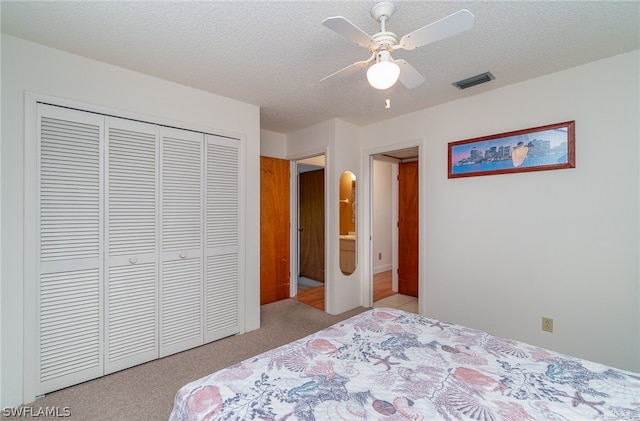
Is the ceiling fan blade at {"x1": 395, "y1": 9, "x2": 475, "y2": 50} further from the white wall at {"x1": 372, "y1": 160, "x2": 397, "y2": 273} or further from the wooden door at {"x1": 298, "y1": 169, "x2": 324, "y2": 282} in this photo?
the white wall at {"x1": 372, "y1": 160, "x2": 397, "y2": 273}

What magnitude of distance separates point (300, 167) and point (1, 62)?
413cm

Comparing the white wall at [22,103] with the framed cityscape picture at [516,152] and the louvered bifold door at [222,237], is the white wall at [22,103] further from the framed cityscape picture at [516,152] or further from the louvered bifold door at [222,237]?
the framed cityscape picture at [516,152]

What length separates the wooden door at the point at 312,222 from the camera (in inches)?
198

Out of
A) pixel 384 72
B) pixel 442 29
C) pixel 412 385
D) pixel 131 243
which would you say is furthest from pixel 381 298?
pixel 442 29

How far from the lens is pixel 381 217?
5.81 m

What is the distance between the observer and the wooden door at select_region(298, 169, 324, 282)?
16.5ft

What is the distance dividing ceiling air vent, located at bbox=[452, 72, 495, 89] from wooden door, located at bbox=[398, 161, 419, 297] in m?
1.72

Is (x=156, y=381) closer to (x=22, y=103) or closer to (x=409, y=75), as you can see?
(x=22, y=103)

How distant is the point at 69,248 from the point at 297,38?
2240 millimetres

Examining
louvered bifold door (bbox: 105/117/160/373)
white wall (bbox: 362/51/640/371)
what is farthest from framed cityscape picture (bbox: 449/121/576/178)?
louvered bifold door (bbox: 105/117/160/373)

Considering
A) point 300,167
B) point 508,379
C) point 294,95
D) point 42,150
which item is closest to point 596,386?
point 508,379

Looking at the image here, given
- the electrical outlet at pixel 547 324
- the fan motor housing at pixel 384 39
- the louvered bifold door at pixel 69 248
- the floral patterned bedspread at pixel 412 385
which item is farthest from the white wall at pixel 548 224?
the louvered bifold door at pixel 69 248

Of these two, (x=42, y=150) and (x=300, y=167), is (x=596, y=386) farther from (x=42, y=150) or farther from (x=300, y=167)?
(x=300, y=167)

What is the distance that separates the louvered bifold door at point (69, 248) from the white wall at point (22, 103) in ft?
0.33
